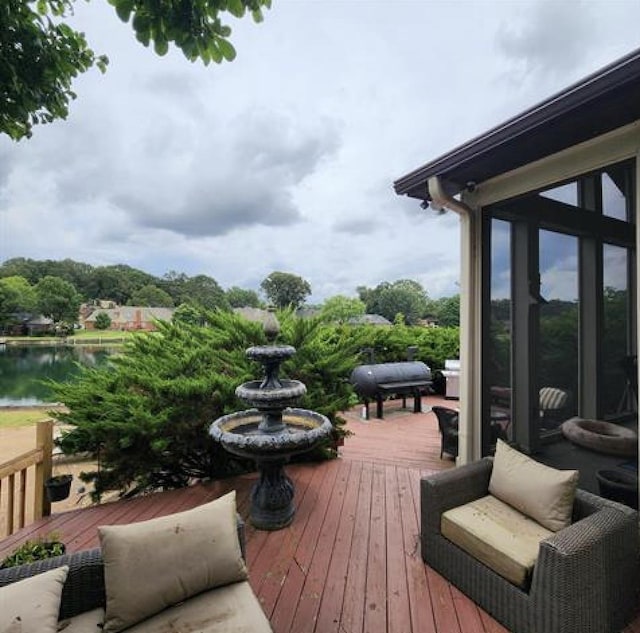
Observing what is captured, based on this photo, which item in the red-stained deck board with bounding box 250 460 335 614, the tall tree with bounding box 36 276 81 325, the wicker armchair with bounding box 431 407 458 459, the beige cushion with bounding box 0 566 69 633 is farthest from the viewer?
the tall tree with bounding box 36 276 81 325

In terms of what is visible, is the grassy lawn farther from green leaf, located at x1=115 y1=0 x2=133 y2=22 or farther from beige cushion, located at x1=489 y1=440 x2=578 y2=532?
beige cushion, located at x1=489 y1=440 x2=578 y2=532

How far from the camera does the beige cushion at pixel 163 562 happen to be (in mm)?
1422

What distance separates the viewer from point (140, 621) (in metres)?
1.42

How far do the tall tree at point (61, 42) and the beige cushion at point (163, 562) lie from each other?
2.32 metres

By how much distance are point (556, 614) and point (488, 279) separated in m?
2.51

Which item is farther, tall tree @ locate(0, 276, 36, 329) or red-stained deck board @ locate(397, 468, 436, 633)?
tall tree @ locate(0, 276, 36, 329)

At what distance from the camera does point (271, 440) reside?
2.61m

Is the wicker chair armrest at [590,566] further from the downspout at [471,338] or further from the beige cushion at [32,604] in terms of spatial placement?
the beige cushion at [32,604]

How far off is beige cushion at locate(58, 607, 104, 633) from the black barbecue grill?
5.05m

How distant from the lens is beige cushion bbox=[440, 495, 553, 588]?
1.78 m

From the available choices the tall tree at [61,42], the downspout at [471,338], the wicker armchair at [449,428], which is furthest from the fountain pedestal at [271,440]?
the tall tree at [61,42]

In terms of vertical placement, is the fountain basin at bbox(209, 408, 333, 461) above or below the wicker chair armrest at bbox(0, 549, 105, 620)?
above

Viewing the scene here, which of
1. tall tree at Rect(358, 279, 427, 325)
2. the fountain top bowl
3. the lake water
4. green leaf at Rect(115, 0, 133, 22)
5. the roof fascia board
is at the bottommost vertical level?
the lake water

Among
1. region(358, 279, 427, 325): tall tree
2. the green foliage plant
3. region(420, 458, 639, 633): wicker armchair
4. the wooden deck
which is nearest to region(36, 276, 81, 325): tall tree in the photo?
region(358, 279, 427, 325): tall tree
